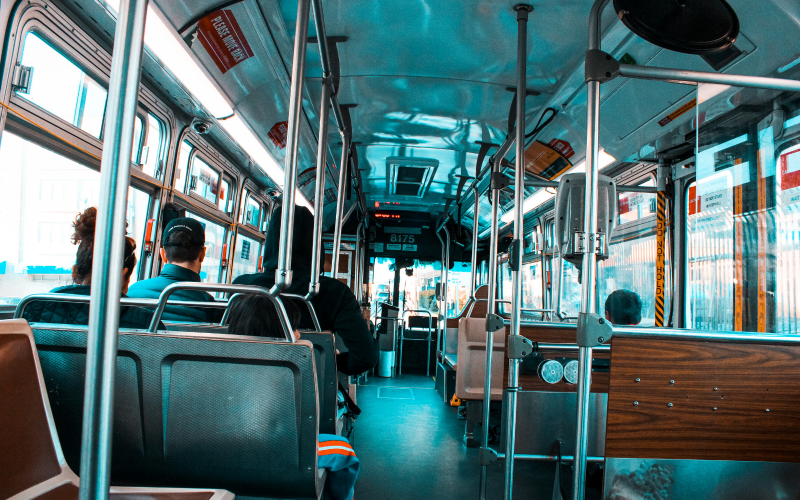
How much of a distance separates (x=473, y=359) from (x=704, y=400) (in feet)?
9.67

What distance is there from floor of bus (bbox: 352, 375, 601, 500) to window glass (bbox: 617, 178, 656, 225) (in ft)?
7.48

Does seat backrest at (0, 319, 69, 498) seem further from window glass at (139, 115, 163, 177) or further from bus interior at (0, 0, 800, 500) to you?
window glass at (139, 115, 163, 177)

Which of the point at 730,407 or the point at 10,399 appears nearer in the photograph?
the point at 10,399

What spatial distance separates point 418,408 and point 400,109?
3.51 meters

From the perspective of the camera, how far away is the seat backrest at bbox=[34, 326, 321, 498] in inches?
60.9

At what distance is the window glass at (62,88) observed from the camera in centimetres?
245

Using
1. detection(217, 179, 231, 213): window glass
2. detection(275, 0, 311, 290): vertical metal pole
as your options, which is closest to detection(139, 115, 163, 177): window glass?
detection(217, 179, 231, 213): window glass

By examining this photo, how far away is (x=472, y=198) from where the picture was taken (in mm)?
6910

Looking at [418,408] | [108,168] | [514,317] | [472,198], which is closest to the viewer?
[108,168]

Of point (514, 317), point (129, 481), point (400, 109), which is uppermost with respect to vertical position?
point (400, 109)

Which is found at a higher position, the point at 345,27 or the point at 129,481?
the point at 345,27

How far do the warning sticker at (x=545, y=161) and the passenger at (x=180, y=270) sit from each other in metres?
2.80

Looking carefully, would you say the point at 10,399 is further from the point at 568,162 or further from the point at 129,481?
the point at 568,162

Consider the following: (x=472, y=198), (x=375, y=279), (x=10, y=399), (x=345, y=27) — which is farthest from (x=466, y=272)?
(x=10, y=399)
